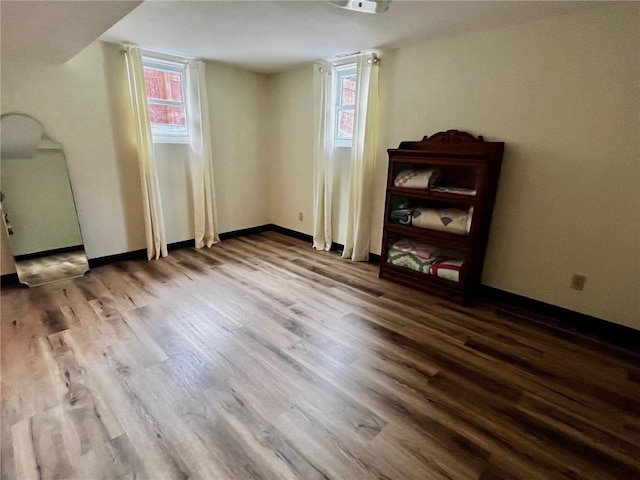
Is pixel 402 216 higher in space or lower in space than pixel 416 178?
lower

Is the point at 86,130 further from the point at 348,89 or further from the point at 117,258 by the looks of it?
the point at 348,89

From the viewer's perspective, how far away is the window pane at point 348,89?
368 centimetres

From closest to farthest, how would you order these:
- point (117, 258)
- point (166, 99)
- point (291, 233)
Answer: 1. point (117, 258)
2. point (166, 99)
3. point (291, 233)

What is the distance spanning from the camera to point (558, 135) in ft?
7.73

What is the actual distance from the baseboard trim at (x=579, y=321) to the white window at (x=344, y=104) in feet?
7.50

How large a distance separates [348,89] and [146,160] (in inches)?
95.6

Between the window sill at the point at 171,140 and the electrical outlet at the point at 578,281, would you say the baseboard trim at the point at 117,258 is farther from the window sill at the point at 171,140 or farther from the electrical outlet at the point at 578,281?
the electrical outlet at the point at 578,281

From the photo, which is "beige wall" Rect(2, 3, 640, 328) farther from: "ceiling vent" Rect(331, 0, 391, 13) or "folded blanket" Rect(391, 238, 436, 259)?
"ceiling vent" Rect(331, 0, 391, 13)

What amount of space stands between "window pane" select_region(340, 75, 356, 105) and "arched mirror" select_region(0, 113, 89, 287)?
9.82 ft

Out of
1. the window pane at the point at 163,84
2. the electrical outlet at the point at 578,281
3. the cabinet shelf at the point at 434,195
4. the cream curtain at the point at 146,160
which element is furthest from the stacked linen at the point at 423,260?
the window pane at the point at 163,84

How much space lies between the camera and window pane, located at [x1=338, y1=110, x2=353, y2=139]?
3.79 meters

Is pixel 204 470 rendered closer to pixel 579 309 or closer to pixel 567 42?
pixel 579 309

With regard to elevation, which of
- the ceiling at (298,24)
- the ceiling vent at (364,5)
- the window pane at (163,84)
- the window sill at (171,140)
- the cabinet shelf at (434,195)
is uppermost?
the ceiling at (298,24)

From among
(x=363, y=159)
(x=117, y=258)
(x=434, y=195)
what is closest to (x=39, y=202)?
(x=117, y=258)
